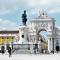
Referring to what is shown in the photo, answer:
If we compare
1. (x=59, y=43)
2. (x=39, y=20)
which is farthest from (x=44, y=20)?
(x=59, y=43)

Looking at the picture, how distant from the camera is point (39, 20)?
117500mm

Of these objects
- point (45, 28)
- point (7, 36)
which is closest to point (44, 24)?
point (45, 28)

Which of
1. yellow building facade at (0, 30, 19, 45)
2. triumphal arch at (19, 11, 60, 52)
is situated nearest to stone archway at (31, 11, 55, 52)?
triumphal arch at (19, 11, 60, 52)

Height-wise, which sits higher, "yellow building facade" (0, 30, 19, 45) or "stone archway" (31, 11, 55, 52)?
"stone archway" (31, 11, 55, 52)

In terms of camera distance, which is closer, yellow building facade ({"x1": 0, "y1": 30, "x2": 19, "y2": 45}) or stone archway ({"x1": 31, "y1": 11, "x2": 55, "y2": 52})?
stone archway ({"x1": 31, "y1": 11, "x2": 55, "y2": 52})

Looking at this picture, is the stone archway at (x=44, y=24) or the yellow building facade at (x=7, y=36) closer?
the stone archway at (x=44, y=24)

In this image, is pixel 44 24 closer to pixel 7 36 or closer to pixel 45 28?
pixel 45 28

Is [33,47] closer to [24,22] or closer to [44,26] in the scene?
[24,22]

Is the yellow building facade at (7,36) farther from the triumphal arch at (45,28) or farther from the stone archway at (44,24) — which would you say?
the stone archway at (44,24)

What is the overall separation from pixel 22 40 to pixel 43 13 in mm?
69134

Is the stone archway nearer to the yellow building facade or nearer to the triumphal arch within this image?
the triumphal arch

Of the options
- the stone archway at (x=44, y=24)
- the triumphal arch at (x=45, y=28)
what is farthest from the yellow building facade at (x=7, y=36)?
the stone archway at (x=44, y=24)

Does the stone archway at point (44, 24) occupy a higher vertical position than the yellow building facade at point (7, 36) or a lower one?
higher

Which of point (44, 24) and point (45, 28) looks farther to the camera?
point (44, 24)
